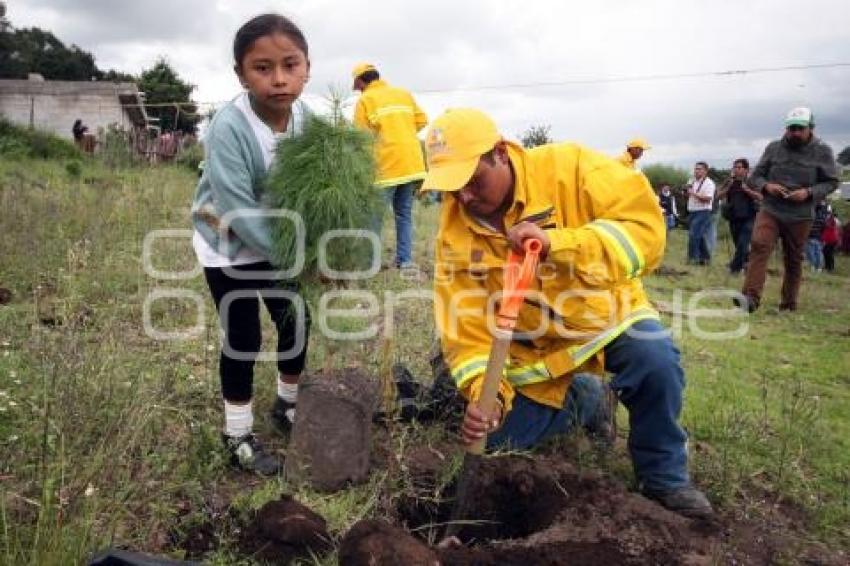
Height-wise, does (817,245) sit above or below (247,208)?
above

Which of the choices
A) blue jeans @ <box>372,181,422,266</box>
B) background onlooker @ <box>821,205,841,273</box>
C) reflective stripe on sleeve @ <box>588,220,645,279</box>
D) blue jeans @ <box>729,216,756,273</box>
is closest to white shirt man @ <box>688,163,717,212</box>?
blue jeans @ <box>729,216,756,273</box>

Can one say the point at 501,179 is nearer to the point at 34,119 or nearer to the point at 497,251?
the point at 497,251

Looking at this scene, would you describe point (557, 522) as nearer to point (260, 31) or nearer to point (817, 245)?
point (260, 31)

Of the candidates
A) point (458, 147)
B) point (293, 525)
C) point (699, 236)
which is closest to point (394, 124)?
point (458, 147)

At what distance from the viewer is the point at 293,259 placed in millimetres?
2736

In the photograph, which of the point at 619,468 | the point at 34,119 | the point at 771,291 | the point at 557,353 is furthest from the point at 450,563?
the point at 34,119

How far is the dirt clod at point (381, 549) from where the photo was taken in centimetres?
188

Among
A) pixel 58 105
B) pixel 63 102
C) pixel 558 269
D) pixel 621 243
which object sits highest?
pixel 63 102

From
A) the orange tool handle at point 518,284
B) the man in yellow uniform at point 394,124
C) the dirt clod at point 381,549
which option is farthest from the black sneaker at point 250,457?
the man in yellow uniform at point 394,124

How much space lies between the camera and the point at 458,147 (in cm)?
248

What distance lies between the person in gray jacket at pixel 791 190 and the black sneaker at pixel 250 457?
6.01 meters

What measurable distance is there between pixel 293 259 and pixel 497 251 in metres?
0.79

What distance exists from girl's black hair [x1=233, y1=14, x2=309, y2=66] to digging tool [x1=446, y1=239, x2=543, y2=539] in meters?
1.13

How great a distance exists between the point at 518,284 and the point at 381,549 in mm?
909
